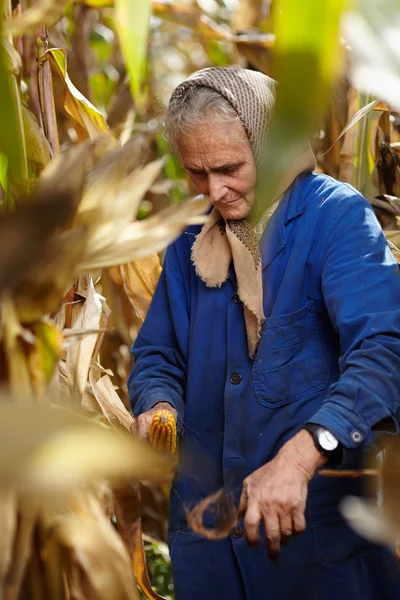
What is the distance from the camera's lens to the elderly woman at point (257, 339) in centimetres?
147

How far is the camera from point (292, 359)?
1.51m

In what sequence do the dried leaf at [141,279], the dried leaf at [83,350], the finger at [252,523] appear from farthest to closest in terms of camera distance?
1. the dried leaf at [141,279]
2. the dried leaf at [83,350]
3. the finger at [252,523]

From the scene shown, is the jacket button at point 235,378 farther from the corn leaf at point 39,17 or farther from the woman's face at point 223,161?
the corn leaf at point 39,17

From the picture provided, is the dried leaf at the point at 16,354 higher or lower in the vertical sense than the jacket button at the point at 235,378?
higher

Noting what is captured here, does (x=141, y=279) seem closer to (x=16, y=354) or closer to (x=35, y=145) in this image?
(x=35, y=145)

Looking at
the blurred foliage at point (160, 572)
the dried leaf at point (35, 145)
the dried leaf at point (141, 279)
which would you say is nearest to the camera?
the dried leaf at point (35, 145)

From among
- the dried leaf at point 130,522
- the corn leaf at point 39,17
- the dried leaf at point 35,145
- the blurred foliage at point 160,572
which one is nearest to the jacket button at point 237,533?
the dried leaf at point 130,522

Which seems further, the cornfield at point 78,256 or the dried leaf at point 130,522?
the dried leaf at point 130,522

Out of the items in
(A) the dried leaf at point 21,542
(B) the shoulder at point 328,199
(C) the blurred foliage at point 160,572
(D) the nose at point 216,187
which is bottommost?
(C) the blurred foliage at point 160,572

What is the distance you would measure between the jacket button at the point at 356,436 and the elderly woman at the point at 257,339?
194mm

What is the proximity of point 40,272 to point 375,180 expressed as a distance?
1455mm

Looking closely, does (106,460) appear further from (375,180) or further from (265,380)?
(375,180)

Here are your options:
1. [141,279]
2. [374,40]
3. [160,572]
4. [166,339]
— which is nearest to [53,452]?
[374,40]

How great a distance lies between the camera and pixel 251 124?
1509mm
